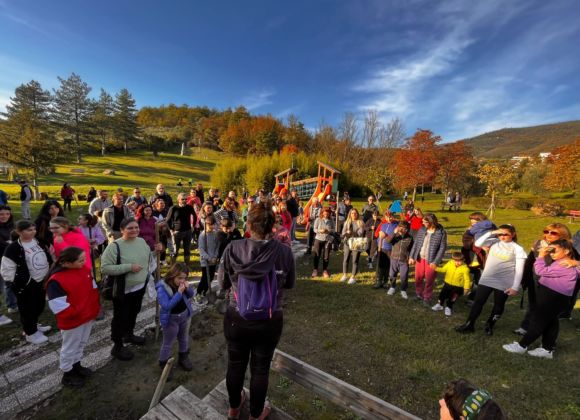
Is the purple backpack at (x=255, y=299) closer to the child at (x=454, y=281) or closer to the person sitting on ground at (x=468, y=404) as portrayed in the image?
the person sitting on ground at (x=468, y=404)

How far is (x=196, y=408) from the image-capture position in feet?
8.17

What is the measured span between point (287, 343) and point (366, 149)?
38383 millimetres

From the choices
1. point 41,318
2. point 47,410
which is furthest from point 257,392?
point 41,318

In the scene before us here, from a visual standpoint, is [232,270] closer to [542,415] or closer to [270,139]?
[542,415]

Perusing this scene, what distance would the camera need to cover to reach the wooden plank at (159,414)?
2389 millimetres

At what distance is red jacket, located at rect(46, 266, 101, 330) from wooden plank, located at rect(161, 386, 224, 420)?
5.44 ft

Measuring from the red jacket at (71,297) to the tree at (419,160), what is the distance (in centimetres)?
2483

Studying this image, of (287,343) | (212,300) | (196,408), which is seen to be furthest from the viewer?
(212,300)

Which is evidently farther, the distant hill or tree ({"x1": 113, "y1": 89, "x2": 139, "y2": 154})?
the distant hill

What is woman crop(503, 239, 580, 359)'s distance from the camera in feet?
12.7

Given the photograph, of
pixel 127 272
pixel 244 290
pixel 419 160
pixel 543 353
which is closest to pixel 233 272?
pixel 244 290

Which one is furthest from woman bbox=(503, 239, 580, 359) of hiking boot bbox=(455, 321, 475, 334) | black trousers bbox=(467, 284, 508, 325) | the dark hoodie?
the dark hoodie

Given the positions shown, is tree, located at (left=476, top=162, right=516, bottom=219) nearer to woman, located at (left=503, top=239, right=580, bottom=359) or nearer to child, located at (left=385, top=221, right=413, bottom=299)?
child, located at (left=385, top=221, right=413, bottom=299)

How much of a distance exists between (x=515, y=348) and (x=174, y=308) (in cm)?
531
